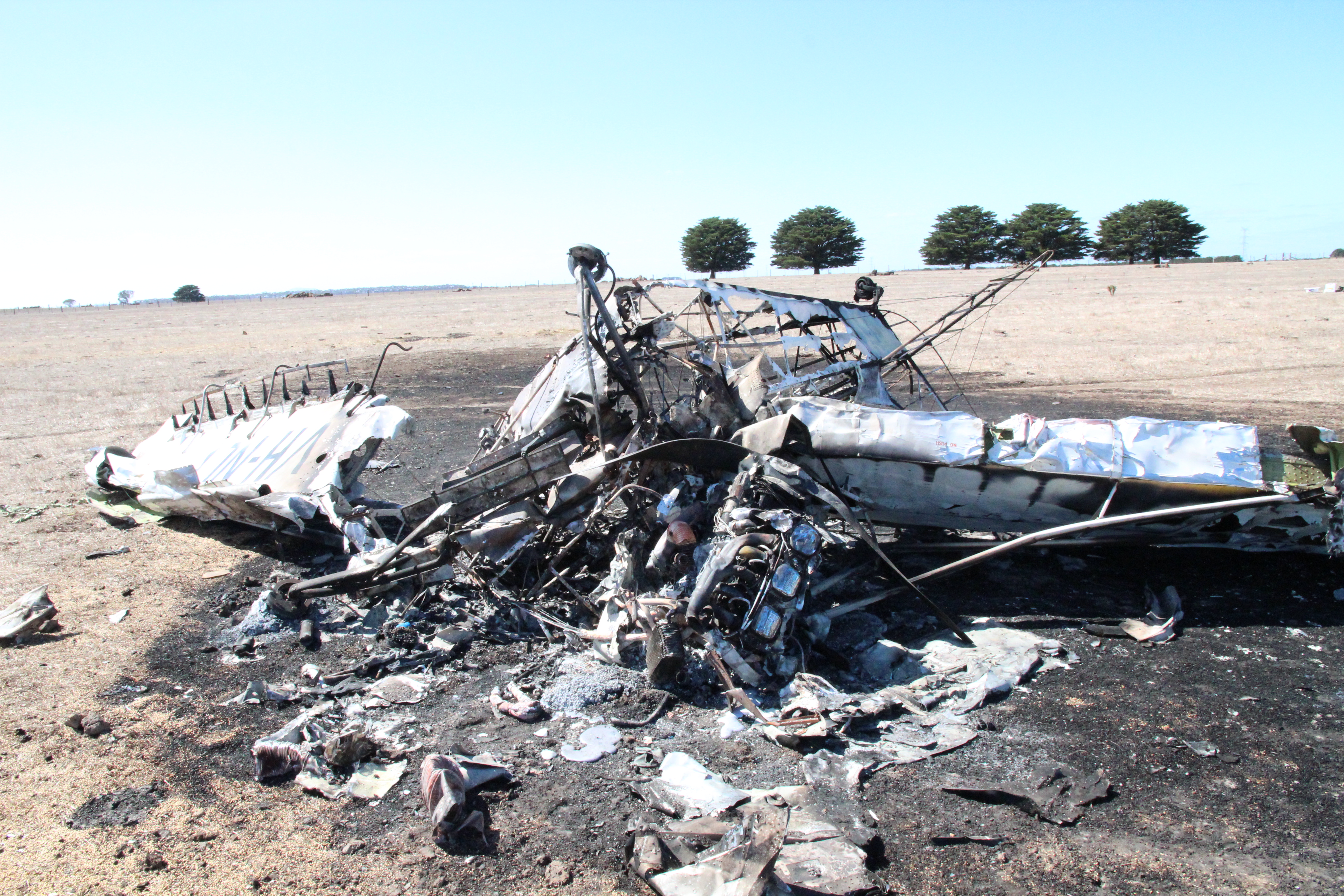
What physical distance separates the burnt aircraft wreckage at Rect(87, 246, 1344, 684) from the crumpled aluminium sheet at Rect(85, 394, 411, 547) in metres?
0.04

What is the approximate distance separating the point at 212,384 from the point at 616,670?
18.6m

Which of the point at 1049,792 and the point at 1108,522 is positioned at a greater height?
the point at 1108,522

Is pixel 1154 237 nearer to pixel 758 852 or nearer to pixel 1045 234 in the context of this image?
pixel 1045 234

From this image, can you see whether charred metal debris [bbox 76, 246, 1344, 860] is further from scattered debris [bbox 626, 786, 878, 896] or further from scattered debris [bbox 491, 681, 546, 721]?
scattered debris [bbox 626, 786, 878, 896]

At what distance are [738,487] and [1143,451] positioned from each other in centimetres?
286

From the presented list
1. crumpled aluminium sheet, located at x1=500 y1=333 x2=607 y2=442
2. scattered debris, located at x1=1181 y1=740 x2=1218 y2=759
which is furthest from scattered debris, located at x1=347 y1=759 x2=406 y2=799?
scattered debris, located at x1=1181 y1=740 x2=1218 y2=759

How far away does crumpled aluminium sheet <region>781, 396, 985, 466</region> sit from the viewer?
5.66 meters

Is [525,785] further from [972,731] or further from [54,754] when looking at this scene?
[54,754]

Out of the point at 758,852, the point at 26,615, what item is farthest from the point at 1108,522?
the point at 26,615

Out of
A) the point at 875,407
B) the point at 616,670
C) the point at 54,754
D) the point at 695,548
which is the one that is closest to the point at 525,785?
the point at 616,670

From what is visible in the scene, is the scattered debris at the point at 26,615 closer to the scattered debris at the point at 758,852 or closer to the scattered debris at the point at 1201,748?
the scattered debris at the point at 758,852

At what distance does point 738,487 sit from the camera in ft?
18.4

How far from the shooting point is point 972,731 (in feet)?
14.8

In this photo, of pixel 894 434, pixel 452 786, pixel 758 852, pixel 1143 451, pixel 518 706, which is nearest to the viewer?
pixel 758 852
